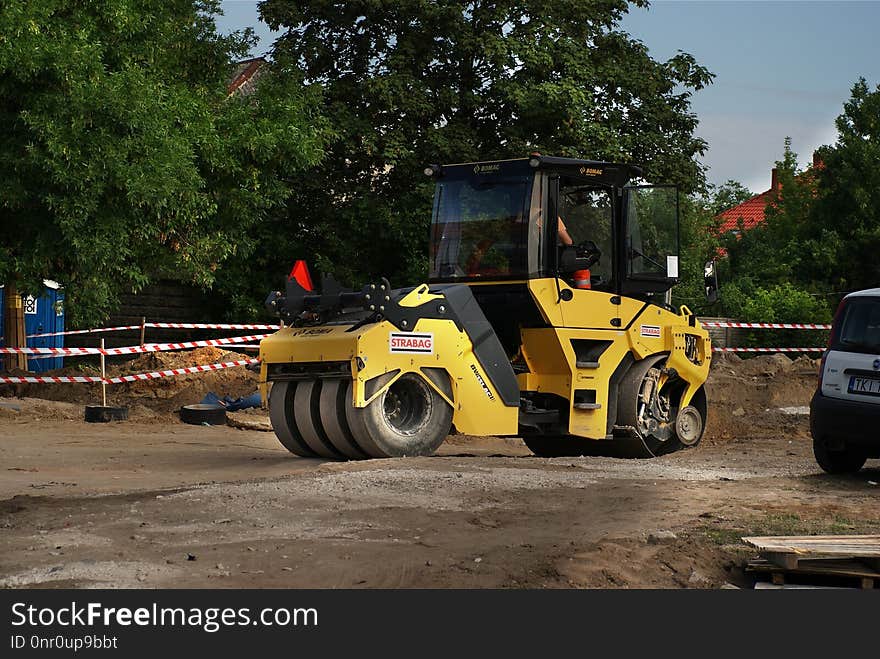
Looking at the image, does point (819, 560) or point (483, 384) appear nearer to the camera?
point (819, 560)

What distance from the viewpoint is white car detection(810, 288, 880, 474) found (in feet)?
38.4

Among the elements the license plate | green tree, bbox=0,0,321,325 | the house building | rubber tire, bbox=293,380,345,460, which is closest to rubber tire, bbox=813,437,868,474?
the license plate

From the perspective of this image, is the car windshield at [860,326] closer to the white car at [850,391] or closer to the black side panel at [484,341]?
the white car at [850,391]

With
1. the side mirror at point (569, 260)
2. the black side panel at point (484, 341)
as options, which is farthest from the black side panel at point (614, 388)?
the black side panel at point (484, 341)

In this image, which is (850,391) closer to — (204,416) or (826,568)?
(826,568)

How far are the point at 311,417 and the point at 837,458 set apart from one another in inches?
204

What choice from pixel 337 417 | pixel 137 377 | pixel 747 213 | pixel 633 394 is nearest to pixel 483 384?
pixel 337 417

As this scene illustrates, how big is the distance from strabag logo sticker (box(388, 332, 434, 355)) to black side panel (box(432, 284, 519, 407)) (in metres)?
0.54

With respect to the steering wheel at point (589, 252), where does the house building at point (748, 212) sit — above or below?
above

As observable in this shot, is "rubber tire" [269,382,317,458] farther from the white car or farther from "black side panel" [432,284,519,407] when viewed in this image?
the white car

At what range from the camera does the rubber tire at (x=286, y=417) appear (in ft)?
43.7

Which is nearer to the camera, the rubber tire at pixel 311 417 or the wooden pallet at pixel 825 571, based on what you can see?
the wooden pallet at pixel 825 571

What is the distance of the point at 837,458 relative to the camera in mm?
12438

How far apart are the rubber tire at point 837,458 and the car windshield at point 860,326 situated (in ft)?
3.28
